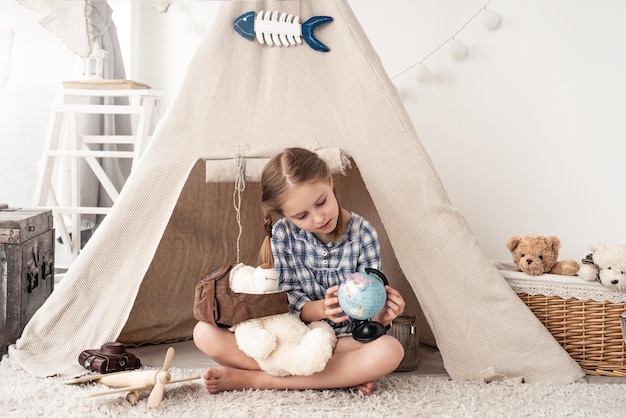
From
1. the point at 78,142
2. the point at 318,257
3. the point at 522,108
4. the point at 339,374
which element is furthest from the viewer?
the point at 78,142

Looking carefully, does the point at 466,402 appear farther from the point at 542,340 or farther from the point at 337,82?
the point at 337,82

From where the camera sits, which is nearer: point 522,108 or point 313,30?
point 313,30

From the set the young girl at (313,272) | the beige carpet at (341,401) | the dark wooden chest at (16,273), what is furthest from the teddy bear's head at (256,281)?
the dark wooden chest at (16,273)

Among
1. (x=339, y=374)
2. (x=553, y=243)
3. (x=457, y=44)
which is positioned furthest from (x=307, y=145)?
(x=457, y=44)

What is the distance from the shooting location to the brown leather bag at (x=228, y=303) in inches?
65.7

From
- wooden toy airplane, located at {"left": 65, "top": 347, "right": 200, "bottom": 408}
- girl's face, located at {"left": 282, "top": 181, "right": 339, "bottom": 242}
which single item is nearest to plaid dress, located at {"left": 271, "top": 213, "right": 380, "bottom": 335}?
girl's face, located at {"left": 282, "top": 181, "right": 339, "bottom": 242}

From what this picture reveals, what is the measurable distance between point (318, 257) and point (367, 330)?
0.28 m

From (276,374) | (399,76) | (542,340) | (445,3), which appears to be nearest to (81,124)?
(399,76)

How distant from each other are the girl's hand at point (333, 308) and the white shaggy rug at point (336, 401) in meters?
0.18

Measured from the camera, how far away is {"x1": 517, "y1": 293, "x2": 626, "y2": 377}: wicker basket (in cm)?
198

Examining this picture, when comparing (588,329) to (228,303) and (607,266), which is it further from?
(228,303)

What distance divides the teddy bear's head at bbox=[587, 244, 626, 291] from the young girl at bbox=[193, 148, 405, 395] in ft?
2.16

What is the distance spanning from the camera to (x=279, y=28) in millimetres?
2057

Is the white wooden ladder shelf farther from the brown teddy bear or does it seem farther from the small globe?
the brown teddy bear
